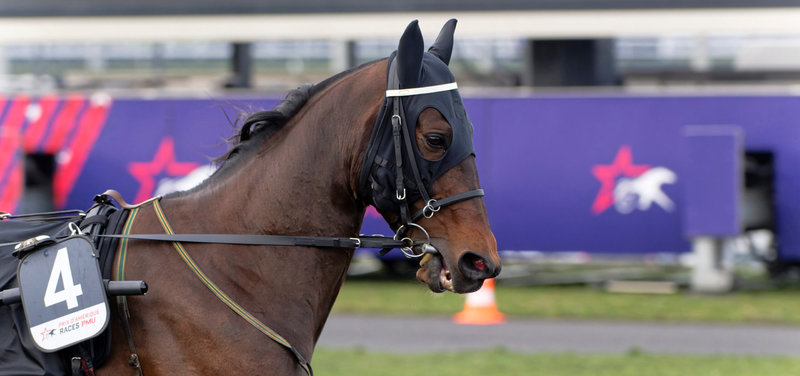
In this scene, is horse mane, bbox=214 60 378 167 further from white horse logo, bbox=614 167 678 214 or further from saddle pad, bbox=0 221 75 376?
white horse logo, bbox=614 167 678 214

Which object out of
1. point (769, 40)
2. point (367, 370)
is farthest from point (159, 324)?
point (769, 40)

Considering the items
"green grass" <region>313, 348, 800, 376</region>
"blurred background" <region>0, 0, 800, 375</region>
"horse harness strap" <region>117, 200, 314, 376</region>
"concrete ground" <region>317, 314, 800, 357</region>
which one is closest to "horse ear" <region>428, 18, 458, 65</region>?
"horse harness strap" <region>117, 200, 314, 376</region>

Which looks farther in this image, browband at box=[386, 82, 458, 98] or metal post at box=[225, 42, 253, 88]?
metal post at box=[225, 42, 253, 88]

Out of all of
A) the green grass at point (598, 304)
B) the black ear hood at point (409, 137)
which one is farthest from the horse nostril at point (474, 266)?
the green grass at point (598, 304)

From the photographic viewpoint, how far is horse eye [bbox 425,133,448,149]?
3.02m

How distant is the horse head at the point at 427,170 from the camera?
3.02 metres

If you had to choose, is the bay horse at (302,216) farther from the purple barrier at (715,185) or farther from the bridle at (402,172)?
the purple barrier at (715,185)

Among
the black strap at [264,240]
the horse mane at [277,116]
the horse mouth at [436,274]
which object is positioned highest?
the horse mane at [277,116]

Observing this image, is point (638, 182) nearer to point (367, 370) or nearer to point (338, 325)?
point (338, 325)

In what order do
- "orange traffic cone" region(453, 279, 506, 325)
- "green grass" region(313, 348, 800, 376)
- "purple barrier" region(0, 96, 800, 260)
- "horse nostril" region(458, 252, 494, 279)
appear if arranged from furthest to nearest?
"purple barrier" region(0, 96, 800, 260)
"orange traffic cone" region(453, 279, 506, 325)
"green grass" region(313, 348, 800, 376)
"horse nostril" region(458, 252, 494, 279)

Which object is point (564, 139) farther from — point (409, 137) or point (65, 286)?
point (65, 286)

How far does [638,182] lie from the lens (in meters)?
12.1

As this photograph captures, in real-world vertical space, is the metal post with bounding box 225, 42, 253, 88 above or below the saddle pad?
above

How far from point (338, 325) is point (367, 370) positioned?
260 cm
